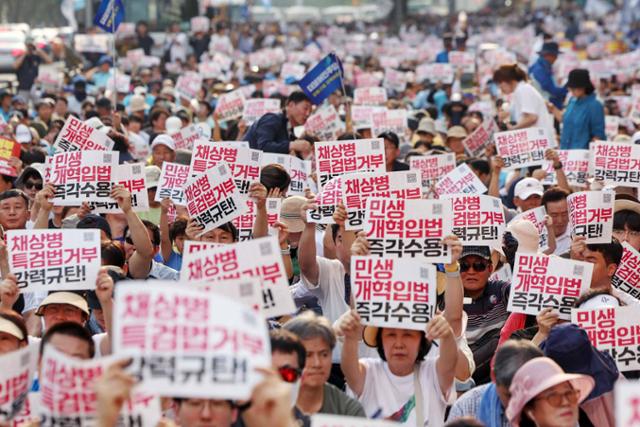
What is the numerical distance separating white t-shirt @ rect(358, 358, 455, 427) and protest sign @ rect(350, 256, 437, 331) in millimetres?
222

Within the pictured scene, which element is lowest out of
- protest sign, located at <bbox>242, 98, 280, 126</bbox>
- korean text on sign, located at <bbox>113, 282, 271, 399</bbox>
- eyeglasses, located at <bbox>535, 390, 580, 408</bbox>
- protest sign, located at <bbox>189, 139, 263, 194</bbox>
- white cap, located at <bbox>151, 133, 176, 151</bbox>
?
eyeglasses, located at <bbox>535, 390, 580, 408</bbox>

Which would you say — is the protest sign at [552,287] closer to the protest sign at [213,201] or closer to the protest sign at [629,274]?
the protest sign at [629,274]

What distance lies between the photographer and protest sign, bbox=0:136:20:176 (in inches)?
493

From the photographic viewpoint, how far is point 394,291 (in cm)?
729

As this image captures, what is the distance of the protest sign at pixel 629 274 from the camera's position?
930 centimetres

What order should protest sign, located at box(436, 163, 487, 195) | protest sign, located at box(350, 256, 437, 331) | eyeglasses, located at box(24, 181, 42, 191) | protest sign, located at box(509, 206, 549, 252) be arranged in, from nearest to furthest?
protest sign, located at box(350, 256, 437, 331) → protest sign, located at box(509, 206, 549, 252) → eyeglasses, located at box(24, 181, 42, 191) → protest sign, located at box(436, 163, 487, 195)

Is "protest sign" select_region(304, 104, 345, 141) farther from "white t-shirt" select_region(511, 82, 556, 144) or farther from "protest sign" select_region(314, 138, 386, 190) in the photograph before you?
"protest sign" select_region(314, 138, 386, 190)

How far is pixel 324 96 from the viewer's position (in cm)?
1611

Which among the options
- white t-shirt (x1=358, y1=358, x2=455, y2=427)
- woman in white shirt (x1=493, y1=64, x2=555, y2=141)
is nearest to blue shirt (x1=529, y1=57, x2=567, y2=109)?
woman in white shirt (x1=493, y1=64, x2=555, y2=141)

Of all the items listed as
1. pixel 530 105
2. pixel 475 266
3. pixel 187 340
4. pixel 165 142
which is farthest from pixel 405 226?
pixel 530 105

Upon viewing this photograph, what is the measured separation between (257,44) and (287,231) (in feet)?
107

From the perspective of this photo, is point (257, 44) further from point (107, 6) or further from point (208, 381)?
point (208, 381)

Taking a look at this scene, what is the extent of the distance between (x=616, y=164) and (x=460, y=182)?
1267 millimetres

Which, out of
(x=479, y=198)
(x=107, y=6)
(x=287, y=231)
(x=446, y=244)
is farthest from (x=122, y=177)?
(x=107, y=6)
